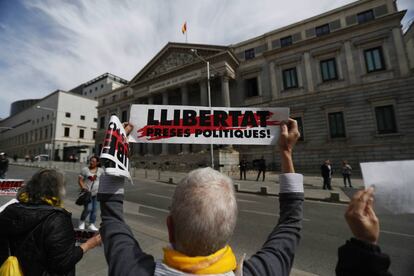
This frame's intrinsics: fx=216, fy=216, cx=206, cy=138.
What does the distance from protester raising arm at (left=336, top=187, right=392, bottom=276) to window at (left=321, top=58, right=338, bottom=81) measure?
25257 millimetres

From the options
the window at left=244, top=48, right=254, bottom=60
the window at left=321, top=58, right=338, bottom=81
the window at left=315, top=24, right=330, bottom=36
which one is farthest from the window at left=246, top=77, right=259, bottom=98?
the window at left=315, top=24, right=330, bottom=36

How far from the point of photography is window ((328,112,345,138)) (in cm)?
2127

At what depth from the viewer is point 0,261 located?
5.37 feet

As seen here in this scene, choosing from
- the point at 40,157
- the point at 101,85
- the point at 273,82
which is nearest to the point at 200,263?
the point at 273,82

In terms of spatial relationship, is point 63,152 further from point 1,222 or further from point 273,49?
point 1,222

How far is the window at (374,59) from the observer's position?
2019 centimetres

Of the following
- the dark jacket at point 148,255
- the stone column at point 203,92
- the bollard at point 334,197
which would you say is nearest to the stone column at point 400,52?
the bollard at point 334,197

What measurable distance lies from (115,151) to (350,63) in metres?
25.8

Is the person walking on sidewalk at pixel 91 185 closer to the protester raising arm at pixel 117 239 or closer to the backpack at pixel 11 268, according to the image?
the backpack at pixel 11 268

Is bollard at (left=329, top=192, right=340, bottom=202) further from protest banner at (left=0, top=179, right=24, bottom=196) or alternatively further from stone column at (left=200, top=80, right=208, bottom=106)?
stone column at (left=200, top=80, right=208, bottom=106)

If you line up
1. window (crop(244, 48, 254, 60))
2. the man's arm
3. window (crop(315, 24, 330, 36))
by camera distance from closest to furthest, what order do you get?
the man's arm < window (crop(315, 24, 330, 36)) < window (crop(244, 48, 254, 60))

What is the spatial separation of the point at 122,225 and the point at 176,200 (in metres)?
0.51

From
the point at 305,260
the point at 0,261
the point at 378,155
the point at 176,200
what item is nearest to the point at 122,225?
the point at 176,200

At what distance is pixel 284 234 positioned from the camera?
1.29 meters
